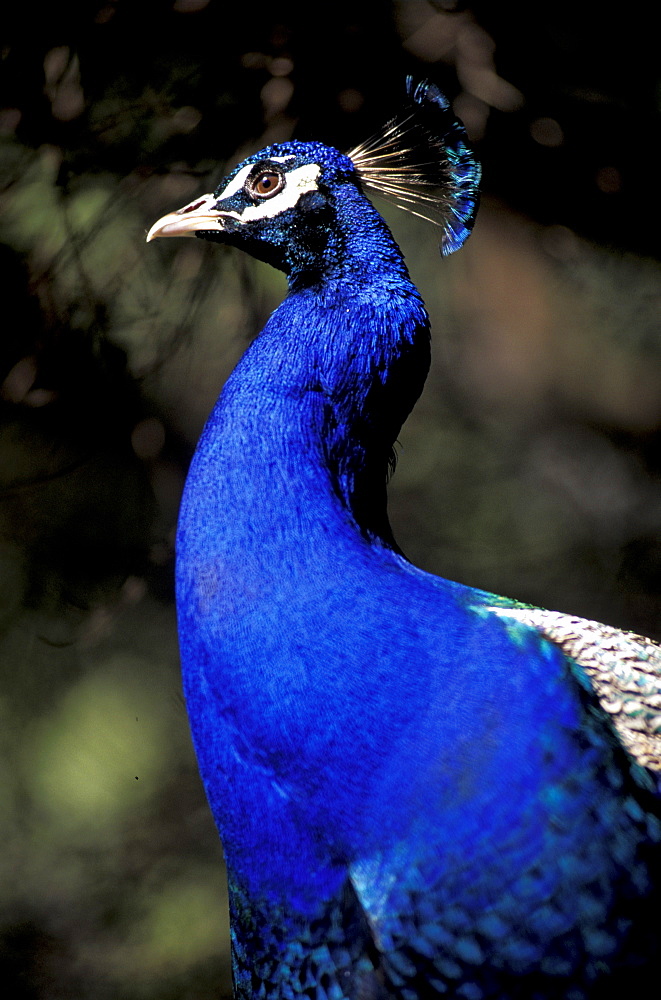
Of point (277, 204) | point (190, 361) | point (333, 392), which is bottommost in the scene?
point (190, 361)

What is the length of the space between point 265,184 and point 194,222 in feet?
0.40

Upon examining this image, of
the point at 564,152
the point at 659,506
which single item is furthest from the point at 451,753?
the point at 659,506

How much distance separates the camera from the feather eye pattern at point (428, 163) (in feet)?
3.85

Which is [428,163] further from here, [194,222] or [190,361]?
[190,361]

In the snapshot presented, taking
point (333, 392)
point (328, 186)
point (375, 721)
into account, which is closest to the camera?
point (375, 721)

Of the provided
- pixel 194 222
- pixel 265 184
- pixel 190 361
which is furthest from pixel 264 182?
pixel 190 361

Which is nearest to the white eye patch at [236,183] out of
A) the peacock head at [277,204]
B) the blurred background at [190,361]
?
the peacock head at [277,204]

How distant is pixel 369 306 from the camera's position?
3.30ft

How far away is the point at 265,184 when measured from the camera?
3.76 ft

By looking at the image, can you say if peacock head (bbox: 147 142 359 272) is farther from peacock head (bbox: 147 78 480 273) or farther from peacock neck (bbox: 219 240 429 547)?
peacock neck (bbox: 219 240 429 547)

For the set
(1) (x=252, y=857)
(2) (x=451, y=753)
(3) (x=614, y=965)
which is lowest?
(1) (x=252, y=857)

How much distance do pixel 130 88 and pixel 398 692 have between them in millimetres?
1525

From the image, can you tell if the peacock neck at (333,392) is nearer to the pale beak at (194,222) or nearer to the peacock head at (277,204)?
the peacock head at (277,204)

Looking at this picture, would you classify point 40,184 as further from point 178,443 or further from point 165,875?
point 165,875
